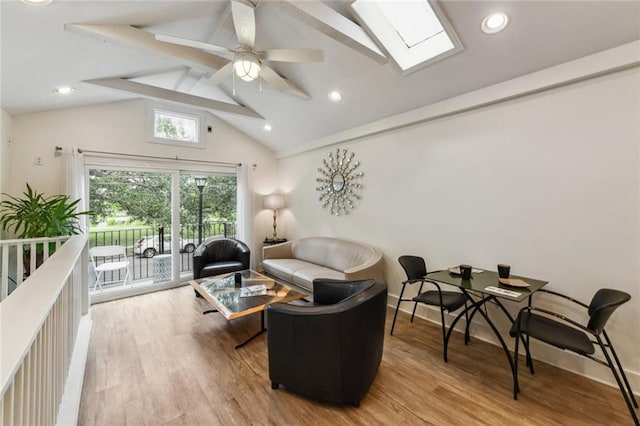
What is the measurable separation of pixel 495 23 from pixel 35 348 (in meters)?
3.43

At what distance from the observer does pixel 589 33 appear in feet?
6.45

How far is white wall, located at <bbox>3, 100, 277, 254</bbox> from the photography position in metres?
3.43

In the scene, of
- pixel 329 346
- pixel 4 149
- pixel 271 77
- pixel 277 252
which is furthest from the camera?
pixel 277 252

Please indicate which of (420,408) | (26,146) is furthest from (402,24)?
(26,146)

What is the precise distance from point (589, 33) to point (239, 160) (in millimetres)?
4981

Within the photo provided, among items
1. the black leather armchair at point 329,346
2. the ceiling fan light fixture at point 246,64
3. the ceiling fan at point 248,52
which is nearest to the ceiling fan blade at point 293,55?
the ceiling fan at point 248,52

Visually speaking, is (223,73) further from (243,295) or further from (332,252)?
(332,252)

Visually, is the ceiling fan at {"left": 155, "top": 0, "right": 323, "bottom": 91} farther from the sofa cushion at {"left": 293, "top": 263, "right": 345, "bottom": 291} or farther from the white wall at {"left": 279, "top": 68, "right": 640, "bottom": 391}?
Result: the sofa cushion at {"left": 293, "top": 263, "right": 345, "bottom": 291}

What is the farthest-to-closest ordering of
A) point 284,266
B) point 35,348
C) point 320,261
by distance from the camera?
1. point 320,261
2. point 284,266
3. point 35,348

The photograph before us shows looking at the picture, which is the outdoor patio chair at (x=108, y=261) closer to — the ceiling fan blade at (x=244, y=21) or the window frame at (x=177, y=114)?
the window frame at (x=177, y=114)

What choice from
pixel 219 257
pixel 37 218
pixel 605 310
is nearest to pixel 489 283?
pixel 605 310

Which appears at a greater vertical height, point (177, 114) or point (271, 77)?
point (177, 114)

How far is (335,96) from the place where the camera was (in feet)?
11.4

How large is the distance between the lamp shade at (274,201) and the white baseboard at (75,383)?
10.7ft
